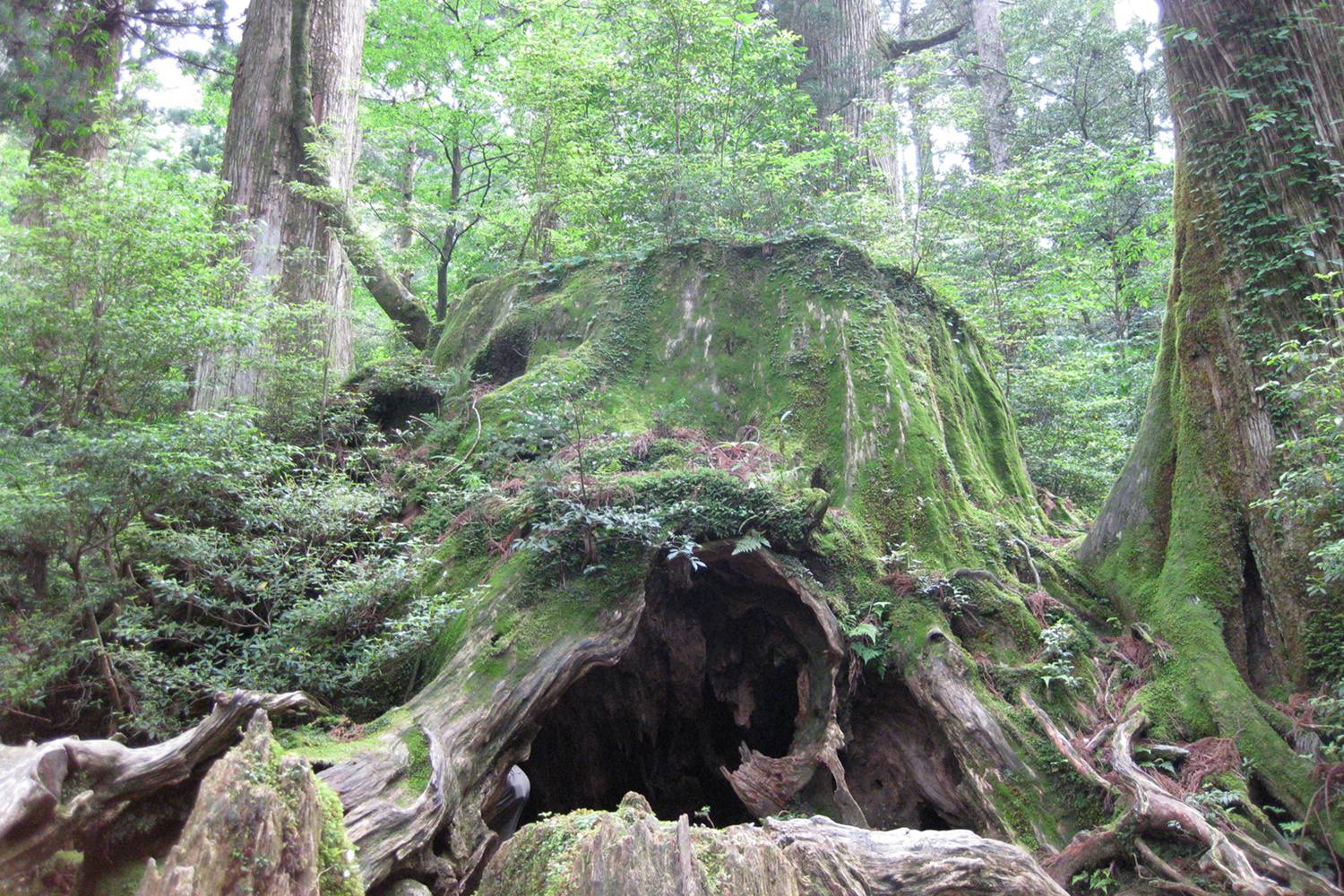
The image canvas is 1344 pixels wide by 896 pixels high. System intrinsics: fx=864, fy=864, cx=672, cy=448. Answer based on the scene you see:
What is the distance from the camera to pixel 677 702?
7.25 meters

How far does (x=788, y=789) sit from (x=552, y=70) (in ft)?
27.4

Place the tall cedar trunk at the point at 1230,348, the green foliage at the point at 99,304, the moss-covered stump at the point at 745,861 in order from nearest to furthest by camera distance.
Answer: the moss-covered stump at the point at 745,861 < the tall cedar trunk at the point at 1230,348 < the green foliage at the point at 99,304

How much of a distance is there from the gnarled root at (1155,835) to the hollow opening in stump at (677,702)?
2.31 m

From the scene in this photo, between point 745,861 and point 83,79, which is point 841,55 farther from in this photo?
point 745,861

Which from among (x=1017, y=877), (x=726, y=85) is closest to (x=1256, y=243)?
(x=1017, y=877)

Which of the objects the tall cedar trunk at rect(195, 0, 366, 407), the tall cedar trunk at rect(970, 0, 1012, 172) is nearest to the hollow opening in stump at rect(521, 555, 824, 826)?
the tall cedar trunk at rect(195, 0, 366, 407)

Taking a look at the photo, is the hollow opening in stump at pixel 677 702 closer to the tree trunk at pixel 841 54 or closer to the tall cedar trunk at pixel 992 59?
the tree trunk at pixel 841 54

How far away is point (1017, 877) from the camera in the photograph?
4.22 m

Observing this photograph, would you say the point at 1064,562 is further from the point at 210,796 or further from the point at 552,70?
the point at 552,70

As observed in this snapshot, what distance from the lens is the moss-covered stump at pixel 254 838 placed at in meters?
3.14

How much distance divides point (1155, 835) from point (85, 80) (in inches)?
586

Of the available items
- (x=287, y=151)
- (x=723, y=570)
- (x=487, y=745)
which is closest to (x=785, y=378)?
(x=723, y=570)

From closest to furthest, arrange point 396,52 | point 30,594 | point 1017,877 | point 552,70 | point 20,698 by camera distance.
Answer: point 1017,877
point 20,698
point 30,594
point 552,70
point 396,52

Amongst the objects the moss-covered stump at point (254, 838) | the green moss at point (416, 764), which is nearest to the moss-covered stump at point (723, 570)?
the green moss at point (416, 764)
